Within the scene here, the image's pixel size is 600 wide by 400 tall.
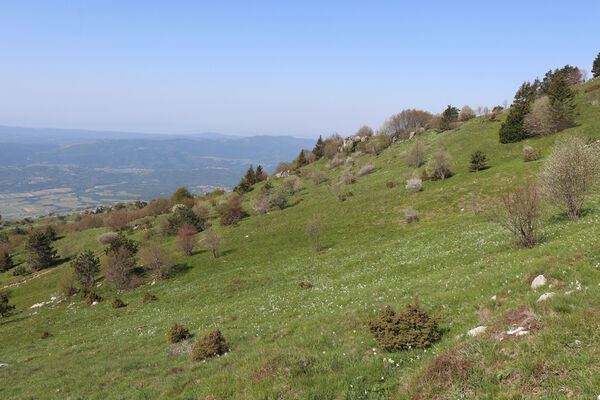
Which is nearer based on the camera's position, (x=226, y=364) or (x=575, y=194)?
(x=226, y=364)

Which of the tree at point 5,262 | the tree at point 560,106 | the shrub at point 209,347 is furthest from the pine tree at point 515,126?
the tree at point 5,262

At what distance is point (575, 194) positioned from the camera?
20.3m

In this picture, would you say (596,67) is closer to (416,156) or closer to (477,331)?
(416,156)

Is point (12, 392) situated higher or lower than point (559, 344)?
lower

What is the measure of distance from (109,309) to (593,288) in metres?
40.3

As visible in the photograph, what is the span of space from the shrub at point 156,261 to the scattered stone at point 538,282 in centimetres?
4284

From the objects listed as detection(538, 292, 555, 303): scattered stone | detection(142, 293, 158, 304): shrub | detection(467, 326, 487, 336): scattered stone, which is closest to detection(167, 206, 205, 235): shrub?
detection(142, 293, 158, 304): shrub

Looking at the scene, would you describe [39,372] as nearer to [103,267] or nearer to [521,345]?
[521,345]

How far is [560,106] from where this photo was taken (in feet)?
167

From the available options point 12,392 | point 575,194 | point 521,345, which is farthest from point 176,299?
point 575,194

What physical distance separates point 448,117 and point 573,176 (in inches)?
3424

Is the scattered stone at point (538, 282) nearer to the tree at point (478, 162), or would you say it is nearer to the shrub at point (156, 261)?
the shrub at point (156, 261)

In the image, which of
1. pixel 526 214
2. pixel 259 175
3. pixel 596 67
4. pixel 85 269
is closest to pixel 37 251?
pixel 85 269

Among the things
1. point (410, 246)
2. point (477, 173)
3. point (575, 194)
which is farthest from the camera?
point (477, 173)
